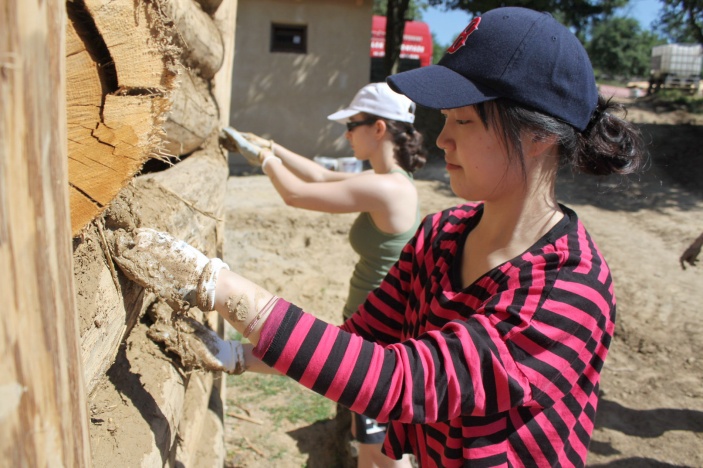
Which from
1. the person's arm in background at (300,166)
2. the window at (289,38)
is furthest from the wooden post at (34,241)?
the window at (289,38)

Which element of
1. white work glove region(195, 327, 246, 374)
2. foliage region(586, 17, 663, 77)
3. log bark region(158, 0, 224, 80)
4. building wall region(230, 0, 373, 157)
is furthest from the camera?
foliage region(586, 17, 663, 77)

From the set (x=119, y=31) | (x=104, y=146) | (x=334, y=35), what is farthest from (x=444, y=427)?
(x=334, y=35)

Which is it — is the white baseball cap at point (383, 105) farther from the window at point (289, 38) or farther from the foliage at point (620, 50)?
the foliage at point (620, 50)

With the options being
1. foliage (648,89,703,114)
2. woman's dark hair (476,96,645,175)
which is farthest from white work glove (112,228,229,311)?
foliage (648,89,703,114)

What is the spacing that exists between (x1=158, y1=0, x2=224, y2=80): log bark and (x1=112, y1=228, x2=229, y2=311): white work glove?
2.15 ft

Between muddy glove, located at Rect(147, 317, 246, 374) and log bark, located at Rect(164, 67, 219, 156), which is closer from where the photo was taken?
muddy glove, located at Rect(147, 317, 246, 374)

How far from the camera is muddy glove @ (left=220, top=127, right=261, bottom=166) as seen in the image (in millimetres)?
2871

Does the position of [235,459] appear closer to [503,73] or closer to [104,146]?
[104,146]

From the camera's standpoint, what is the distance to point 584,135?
1355 millimetres

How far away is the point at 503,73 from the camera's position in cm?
121

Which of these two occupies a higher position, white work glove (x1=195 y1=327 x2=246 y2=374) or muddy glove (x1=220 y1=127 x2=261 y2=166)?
muddy glove (x1=220 y1=127 x2=261 y2=166)

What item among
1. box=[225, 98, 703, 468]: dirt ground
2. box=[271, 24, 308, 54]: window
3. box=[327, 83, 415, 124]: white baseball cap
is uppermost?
box=[271, 24, 308, 54]: window

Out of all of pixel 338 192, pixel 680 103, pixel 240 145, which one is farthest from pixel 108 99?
pixel 680 103

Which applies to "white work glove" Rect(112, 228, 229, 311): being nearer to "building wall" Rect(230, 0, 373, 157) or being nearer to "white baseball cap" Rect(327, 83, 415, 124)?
"white baseball cap" Rect(327, 83, 415, 124)
